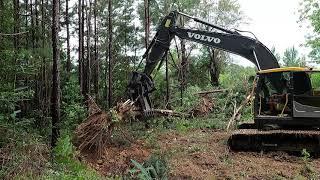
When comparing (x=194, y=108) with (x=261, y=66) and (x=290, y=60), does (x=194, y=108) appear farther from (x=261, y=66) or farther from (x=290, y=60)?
(x=290, y=60)

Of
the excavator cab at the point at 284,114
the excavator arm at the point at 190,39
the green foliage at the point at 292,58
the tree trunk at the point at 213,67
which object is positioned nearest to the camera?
the excavator cab at the point at 284,114

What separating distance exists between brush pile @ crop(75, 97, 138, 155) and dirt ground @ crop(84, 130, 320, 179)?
0.87ft

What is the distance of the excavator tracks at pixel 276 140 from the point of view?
1021 centimetres

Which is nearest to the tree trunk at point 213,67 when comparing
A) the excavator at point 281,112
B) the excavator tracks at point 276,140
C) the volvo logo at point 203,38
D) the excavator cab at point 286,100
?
the volvo logo at point 203,38

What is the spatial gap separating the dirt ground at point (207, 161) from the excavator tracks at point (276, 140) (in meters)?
0.19

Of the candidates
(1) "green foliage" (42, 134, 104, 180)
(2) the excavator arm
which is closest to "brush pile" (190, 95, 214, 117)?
(2) the excavator arm

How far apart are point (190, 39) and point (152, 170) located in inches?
250

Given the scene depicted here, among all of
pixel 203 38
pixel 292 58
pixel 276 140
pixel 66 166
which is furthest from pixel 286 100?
pixel 292 58

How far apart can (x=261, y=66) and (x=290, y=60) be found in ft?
59.3

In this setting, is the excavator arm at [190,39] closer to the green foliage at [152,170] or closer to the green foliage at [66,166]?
the green foliage at [66,166]

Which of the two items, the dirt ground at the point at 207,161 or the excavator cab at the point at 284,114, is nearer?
the dirt ground at the point at 207,161

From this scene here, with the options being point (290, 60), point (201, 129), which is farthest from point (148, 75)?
point (290, 60)

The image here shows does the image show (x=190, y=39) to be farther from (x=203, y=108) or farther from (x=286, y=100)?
(x=203, y=108)

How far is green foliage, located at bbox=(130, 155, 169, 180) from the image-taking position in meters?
7.99
